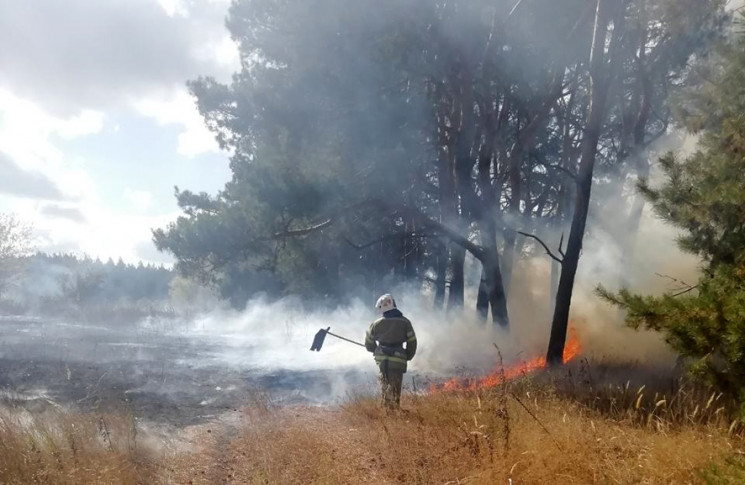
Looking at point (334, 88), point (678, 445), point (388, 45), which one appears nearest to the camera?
point (678, 445)

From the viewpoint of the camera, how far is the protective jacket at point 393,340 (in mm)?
8319

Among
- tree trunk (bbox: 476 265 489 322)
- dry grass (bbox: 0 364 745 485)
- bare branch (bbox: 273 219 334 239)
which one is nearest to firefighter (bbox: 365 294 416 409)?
dry grass (bbox: 0 364 745 485)

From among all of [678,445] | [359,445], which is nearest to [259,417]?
[359,445]

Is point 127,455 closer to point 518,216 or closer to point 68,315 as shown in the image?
point 518,216

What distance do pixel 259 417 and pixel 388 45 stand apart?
798cm

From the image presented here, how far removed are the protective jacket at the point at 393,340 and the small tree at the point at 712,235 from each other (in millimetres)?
3570

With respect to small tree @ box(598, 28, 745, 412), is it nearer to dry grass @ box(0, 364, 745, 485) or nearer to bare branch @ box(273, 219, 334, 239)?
dry grass @ box(0, 364, 745, 485)

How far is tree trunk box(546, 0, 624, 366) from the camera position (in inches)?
416

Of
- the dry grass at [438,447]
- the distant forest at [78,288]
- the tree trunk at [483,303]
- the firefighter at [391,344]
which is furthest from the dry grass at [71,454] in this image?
the distant forest at [78,288]

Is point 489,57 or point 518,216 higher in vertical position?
point 489,57

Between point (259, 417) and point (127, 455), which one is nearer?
point (127, 455)

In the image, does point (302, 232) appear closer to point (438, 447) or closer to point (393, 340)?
point (393, 340)

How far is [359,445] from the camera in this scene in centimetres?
642

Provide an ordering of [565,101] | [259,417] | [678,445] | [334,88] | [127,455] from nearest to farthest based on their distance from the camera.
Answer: [678,445]
[127,455]
[259,417]
[334,88]
[565,101]
